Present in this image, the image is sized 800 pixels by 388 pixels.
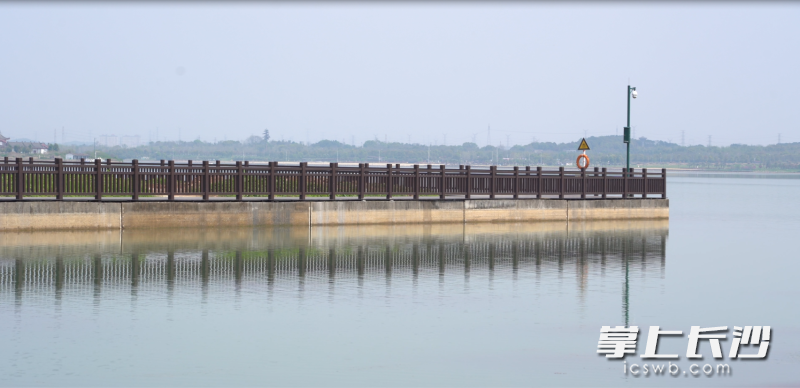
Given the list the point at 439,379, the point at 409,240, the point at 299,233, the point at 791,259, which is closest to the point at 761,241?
the point at 791,259

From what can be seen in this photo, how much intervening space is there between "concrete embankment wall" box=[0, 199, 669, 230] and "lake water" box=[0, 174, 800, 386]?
96 centimetres

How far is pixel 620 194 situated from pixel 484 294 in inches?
874

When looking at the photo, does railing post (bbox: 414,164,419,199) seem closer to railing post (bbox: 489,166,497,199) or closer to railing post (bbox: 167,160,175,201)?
railing post (bbox: 489,166,497,199)

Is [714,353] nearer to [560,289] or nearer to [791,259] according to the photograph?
[560,289]

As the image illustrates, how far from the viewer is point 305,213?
30484 mm

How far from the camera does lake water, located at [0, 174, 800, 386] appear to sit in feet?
36.8

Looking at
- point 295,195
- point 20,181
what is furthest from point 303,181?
point 20,181

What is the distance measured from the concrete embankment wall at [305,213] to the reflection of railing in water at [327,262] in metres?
4.43

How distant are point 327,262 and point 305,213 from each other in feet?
31.1

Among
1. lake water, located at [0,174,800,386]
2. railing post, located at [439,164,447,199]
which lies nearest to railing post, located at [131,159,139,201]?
lake water, located at [0,174,800,386]

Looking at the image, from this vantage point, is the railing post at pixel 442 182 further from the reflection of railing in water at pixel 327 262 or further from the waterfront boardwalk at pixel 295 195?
the reflection of railing in water at pixel 327 262

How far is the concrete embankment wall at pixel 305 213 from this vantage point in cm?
2714

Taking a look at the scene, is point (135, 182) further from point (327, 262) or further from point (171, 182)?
point (327, 262)

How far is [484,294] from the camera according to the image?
56.1 ft
